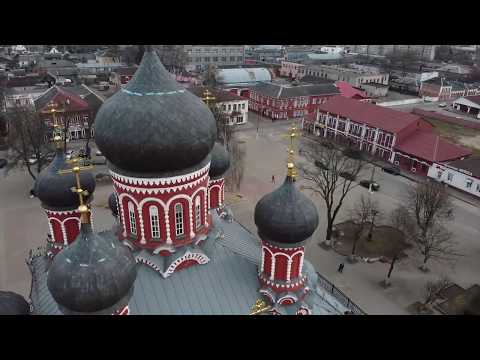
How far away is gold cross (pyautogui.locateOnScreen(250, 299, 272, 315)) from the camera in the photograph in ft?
50.1

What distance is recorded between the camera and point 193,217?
53.5 feet

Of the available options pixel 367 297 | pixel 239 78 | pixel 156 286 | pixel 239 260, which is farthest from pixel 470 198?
pixel 239 78

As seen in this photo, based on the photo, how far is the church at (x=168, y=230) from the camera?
40.9ft

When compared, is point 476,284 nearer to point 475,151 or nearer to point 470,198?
point 470,198

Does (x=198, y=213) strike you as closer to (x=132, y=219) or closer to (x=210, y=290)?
(x=132, y=219)

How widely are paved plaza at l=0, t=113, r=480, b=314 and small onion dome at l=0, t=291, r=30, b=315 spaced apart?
11447 mm

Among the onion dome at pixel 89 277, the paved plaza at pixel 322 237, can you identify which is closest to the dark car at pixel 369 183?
the paved plaza at pixel 322 237

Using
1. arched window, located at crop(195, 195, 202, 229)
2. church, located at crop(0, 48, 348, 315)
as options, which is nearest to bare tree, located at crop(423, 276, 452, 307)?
church, located at crop(0, 48, 348, 315)

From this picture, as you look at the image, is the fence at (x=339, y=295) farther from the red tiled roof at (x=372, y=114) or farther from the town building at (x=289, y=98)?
the town building at (x=289, y=98)

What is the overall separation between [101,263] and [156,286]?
15.3 ft

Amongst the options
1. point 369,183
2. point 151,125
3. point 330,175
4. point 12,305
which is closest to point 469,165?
point 369,183

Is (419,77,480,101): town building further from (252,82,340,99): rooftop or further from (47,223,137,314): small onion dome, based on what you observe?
(47,223,137,314): small onion dome

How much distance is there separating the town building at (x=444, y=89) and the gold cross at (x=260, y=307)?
270 ft

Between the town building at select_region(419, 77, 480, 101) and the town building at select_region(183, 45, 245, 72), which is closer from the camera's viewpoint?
the town building at select_region(419, 77, 480, 101)
